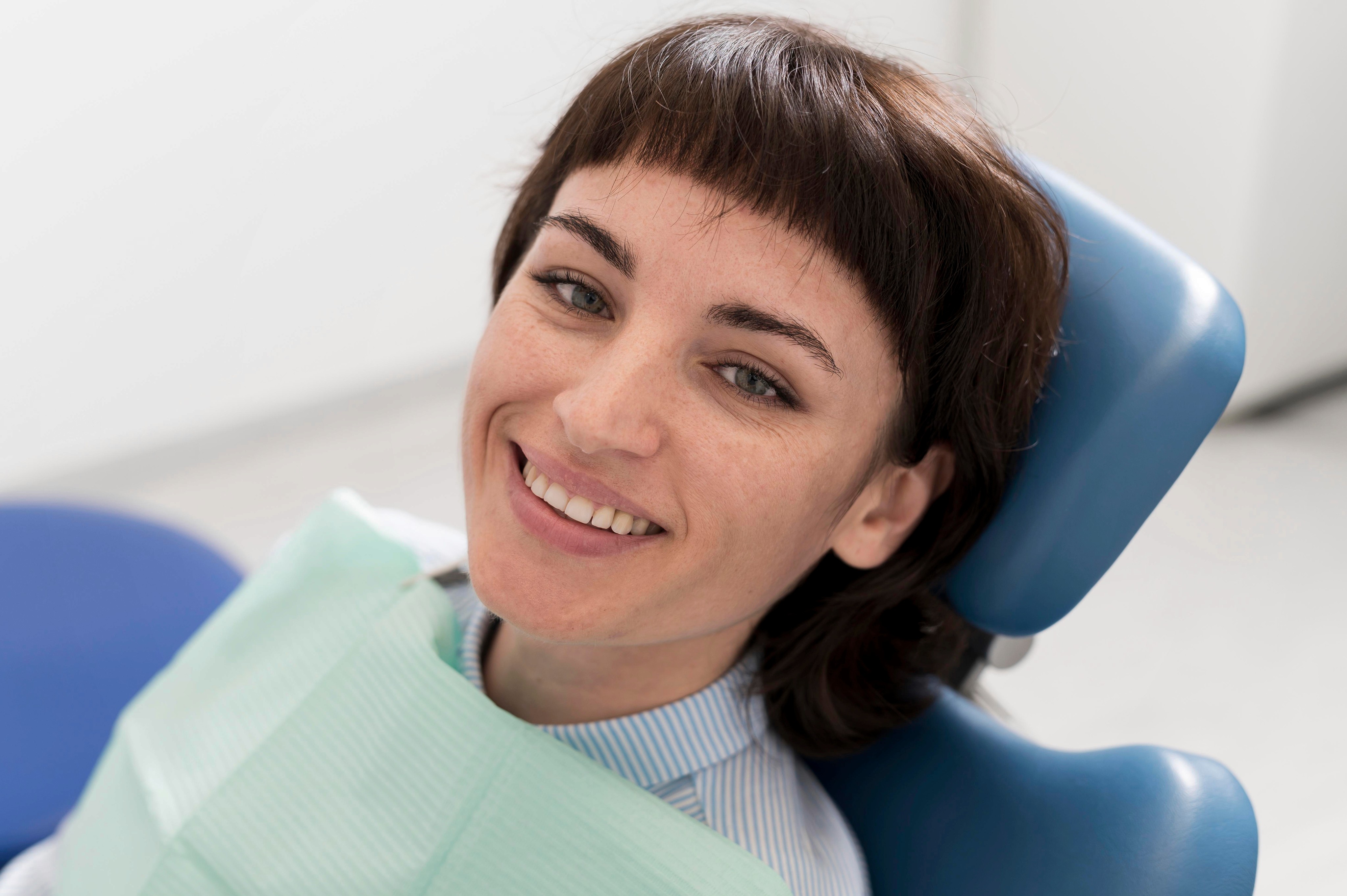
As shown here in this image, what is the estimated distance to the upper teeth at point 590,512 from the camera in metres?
0.96

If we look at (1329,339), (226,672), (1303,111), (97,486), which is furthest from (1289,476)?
(97,486)

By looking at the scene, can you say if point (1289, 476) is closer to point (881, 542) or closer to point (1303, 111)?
point (1303, 111)

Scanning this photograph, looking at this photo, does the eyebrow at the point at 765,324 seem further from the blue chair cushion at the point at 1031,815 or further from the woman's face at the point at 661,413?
the blue chair cushion at the point at 1031,815

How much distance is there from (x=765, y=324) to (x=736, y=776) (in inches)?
16.3

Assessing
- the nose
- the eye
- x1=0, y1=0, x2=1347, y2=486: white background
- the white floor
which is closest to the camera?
the nose

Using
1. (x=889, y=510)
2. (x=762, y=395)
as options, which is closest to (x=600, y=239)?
(x=762, y=395)

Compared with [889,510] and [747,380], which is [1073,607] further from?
[747,380]

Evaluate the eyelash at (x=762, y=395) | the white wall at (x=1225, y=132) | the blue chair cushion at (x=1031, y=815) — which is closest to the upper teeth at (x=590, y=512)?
the eyelash at (x=762, y=395)

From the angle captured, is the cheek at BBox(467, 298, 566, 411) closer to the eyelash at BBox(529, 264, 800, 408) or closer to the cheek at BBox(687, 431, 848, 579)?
the eyelash at BBox(529, 264, 800, 408)

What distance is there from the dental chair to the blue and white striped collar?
18cm

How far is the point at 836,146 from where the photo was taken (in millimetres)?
933

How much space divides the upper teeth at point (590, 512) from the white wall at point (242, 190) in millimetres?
1476

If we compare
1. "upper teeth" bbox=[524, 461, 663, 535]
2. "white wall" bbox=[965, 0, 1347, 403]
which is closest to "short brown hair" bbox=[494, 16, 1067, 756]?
"upper teeth" bbox=[524, 461, 663, 535]

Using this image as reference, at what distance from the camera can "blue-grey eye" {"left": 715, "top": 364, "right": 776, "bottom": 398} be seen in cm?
96
